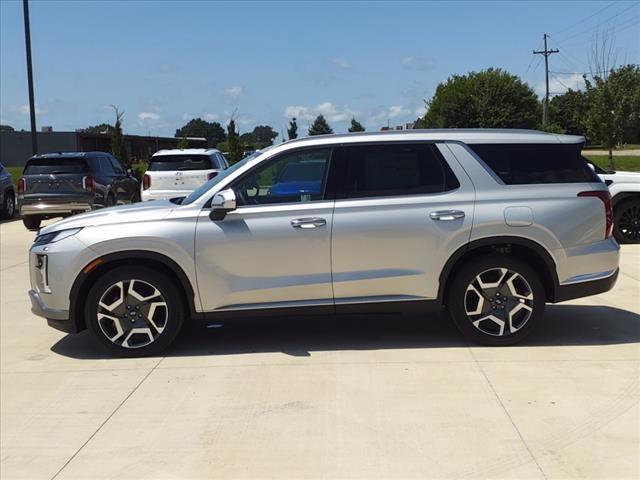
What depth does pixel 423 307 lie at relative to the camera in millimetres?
5441

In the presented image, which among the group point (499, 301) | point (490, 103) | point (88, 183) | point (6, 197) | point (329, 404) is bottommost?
point (329, 404)

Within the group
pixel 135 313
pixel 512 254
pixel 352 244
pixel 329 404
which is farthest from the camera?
pixel 512 254

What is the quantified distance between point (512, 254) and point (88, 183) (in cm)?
1127

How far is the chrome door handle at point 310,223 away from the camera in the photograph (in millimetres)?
5254

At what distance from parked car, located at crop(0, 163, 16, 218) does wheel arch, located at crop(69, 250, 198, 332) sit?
542 inches

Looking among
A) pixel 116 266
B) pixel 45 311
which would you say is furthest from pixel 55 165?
pixel 116 266

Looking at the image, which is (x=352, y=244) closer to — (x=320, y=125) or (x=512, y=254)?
(x=512, y=254)

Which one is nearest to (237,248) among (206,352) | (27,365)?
(206,352)

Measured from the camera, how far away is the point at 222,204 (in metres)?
5.16

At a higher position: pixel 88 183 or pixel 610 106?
pixel 610 106

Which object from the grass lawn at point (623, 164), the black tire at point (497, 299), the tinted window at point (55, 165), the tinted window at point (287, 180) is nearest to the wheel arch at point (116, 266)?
the tinted window at point (287, 180)

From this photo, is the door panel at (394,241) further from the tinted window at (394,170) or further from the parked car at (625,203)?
the parked car at (625,203)

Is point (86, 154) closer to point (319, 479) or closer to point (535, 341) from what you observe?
point (535, 341)

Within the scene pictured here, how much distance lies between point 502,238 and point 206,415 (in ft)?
8.97
